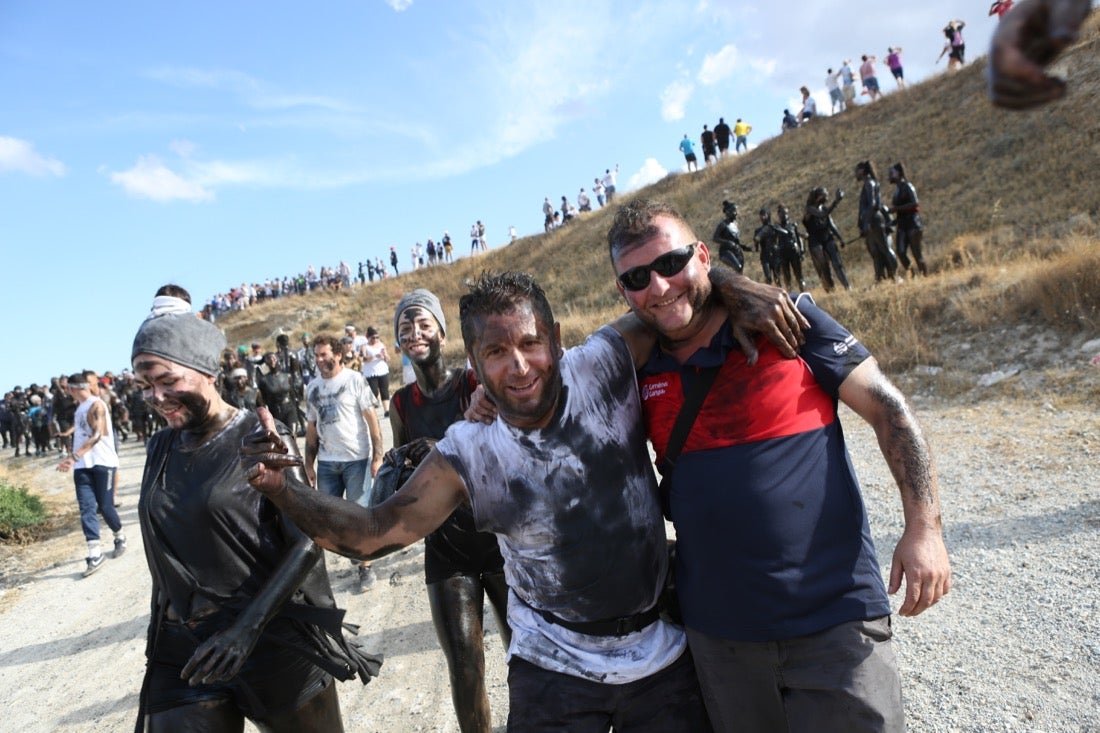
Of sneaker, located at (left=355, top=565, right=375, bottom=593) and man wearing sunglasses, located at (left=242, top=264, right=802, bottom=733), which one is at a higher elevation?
man wearing sunglasses, located at (left=242, top=264, right=802, bottom=733)

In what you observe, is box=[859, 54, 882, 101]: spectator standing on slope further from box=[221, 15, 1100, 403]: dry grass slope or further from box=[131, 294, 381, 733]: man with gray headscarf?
box=[131, 294, 381, 733]: man with gray headscarf

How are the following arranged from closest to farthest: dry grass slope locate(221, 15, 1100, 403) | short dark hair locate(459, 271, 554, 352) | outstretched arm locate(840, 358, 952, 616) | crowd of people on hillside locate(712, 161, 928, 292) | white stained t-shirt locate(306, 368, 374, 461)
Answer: outstretched arm locate(840, 358, 952, 616)
short dark hair locate(459, 271, 554, 352)
white stained t-shirt locate(306, 368, 374, 461)
dry grass slope locate(221, 15, 1100, 403)
crowd of people on hillside locate(712, 161, 928, 292)

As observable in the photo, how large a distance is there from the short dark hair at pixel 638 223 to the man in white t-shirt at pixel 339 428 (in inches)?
168

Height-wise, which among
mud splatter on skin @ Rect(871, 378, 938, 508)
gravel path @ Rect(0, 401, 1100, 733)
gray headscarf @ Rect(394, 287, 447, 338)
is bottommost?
gravel path @ Rect(0, 401, 1100, 733)

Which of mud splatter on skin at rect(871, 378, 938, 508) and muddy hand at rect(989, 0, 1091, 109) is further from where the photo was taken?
mud splatter on skin at rect(871, 378, 938, 508)

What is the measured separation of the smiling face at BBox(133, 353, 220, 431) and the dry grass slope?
8.23 m

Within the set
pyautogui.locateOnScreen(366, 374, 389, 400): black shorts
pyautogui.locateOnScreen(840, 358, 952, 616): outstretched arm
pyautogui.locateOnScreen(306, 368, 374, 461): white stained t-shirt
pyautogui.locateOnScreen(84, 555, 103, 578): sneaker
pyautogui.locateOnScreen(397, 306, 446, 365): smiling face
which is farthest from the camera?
pyautogui.locateOnScreen(366, 374, 389, 400): black shorts

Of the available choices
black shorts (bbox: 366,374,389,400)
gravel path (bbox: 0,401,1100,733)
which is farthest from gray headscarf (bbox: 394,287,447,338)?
black shorts (bbox: 366,374,389,400)

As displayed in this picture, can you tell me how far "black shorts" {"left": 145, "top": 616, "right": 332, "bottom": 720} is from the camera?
2.33 metres

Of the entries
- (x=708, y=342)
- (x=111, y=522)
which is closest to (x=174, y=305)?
(x=708, y=342)

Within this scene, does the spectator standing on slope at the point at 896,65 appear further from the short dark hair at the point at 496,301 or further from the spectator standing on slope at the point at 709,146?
the short dark hair at the point at 496,301

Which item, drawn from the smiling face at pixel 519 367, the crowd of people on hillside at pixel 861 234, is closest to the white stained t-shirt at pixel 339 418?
the smiling face at pixel 519 367

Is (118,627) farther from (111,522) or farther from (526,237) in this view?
(526,237)

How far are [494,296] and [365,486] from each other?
4.76 meters
